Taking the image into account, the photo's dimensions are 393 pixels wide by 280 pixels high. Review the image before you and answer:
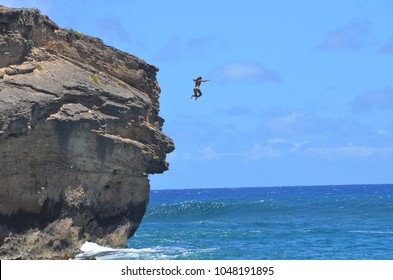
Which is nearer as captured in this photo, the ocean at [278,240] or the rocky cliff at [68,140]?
the rocky cliff at [68,140]

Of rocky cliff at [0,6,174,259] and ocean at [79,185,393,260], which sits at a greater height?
rocky cliff at [0,6,174,259]

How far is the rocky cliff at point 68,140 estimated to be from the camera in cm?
2991

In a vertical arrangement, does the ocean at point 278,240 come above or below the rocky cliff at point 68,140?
below

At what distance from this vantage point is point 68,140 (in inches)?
1235

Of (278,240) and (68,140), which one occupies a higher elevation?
(68,140)

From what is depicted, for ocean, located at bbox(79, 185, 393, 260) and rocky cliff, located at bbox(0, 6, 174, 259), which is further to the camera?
ocean, located at bbox(79, 185, 393, 260)

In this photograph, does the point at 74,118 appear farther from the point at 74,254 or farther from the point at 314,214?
the point at 314,214

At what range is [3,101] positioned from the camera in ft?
93.9

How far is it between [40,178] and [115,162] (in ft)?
12.3

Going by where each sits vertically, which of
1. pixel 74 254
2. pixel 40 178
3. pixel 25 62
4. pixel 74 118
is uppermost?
pixel 25 62

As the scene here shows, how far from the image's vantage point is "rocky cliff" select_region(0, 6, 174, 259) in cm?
2991

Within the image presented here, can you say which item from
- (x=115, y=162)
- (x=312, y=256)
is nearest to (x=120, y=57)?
(x=115, y=162)

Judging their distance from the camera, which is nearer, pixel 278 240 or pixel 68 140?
pixel 68 140
